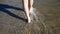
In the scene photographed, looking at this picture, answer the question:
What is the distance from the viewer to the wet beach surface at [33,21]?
1.28 meters

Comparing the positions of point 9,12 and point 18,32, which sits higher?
point 9,12

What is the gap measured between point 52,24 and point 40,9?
1.02ft

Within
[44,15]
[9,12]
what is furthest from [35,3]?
[9,12]

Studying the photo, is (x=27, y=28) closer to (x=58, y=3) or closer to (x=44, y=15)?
(x=44, y=15)

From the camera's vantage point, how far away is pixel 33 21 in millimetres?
1413

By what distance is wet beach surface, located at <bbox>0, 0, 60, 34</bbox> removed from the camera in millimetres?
1281

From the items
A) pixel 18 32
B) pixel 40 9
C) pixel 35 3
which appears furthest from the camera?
pixel 35 3

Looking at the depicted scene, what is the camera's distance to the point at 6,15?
1.46 metres

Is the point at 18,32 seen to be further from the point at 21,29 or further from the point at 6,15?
the point at 6,15

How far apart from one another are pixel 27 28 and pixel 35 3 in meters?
0.50

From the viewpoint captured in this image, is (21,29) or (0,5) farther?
(0,5)

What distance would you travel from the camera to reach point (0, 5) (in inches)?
64.5

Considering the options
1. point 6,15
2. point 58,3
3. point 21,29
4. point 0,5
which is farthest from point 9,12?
point 58,3

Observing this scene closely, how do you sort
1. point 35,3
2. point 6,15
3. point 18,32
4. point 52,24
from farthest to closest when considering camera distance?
point 35,3 → point 6,15 → point 52,24 → point 18,32
